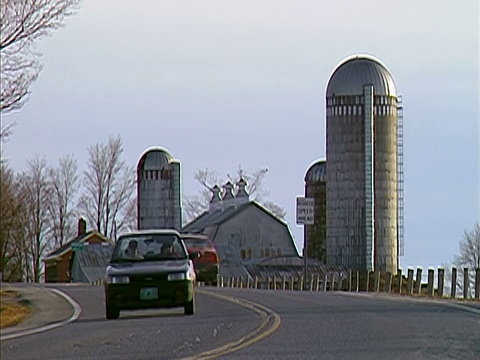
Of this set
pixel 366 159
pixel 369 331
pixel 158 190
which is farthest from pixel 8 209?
pixel 158 190

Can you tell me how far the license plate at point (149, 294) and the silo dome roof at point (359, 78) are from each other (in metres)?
35.0

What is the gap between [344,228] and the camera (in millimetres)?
55938

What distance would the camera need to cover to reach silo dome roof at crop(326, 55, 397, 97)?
177 ft

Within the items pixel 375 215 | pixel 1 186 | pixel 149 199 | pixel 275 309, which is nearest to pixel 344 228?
pixel 375 215

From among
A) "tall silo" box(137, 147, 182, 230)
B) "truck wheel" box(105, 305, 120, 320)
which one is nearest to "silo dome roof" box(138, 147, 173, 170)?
"tall silo" box(137, 147, 182, 230)

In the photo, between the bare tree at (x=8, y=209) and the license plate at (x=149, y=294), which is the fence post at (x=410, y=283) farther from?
the bare tree at (x=8, y=209)

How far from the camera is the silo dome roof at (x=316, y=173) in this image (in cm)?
6427

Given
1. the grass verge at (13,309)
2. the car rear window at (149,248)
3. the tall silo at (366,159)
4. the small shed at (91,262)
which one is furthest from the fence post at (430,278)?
the small shed at (91,262)

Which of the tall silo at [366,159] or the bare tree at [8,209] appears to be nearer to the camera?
the bare tree at [8,209]

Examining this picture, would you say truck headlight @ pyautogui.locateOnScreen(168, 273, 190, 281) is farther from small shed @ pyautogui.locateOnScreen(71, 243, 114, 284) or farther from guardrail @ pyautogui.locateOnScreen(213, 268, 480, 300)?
small shed @ pyautogui.locateOnScreen(71, 243, 114, 284)

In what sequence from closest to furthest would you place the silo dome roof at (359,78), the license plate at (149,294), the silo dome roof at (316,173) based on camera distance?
the license plate at (149,294) → the silo dome roof at (359,78) → the silo dome roof at (316,173)

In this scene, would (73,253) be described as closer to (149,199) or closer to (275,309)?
(149,199)

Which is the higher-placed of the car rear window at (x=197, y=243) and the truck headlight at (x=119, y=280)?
the car rear window at (x=197, y=243)

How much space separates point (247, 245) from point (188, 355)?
56830 millimetres
